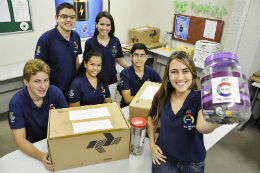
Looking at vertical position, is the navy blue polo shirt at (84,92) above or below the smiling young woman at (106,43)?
below

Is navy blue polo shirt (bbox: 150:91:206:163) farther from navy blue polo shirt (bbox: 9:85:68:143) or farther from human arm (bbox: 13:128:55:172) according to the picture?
navy blue polo shirt (bbox: 9:85:68:143)

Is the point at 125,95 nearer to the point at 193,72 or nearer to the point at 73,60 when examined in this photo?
the point at 73,60

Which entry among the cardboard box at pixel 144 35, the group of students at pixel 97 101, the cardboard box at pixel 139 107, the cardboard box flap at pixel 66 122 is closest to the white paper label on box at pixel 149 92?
the cardboard box at pixel 139 107

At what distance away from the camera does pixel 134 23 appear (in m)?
4.21

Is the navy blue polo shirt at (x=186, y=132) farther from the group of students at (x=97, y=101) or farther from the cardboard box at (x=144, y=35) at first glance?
the cardboard box at (x=144, y=35)

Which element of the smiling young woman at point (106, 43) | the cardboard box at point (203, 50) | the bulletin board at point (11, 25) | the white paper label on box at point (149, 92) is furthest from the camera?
the cardboard box at point (203, 50)

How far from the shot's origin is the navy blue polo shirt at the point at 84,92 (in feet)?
5.90

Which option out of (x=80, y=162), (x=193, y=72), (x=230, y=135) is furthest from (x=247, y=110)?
(x=230, y=135)

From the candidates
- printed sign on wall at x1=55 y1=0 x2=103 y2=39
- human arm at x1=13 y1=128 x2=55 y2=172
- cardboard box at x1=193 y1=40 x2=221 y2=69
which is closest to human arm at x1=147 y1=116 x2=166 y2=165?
human arm at x1=13 y1=128 x2=55 y2=172

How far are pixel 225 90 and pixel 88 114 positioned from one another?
0.76 metres

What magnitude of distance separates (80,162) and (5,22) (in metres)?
2.50

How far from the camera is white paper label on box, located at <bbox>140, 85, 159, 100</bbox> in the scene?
147 cm

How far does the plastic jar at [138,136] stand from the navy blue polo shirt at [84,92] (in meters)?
0.72

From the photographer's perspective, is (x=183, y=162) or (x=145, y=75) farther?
(x=145, y=75)
